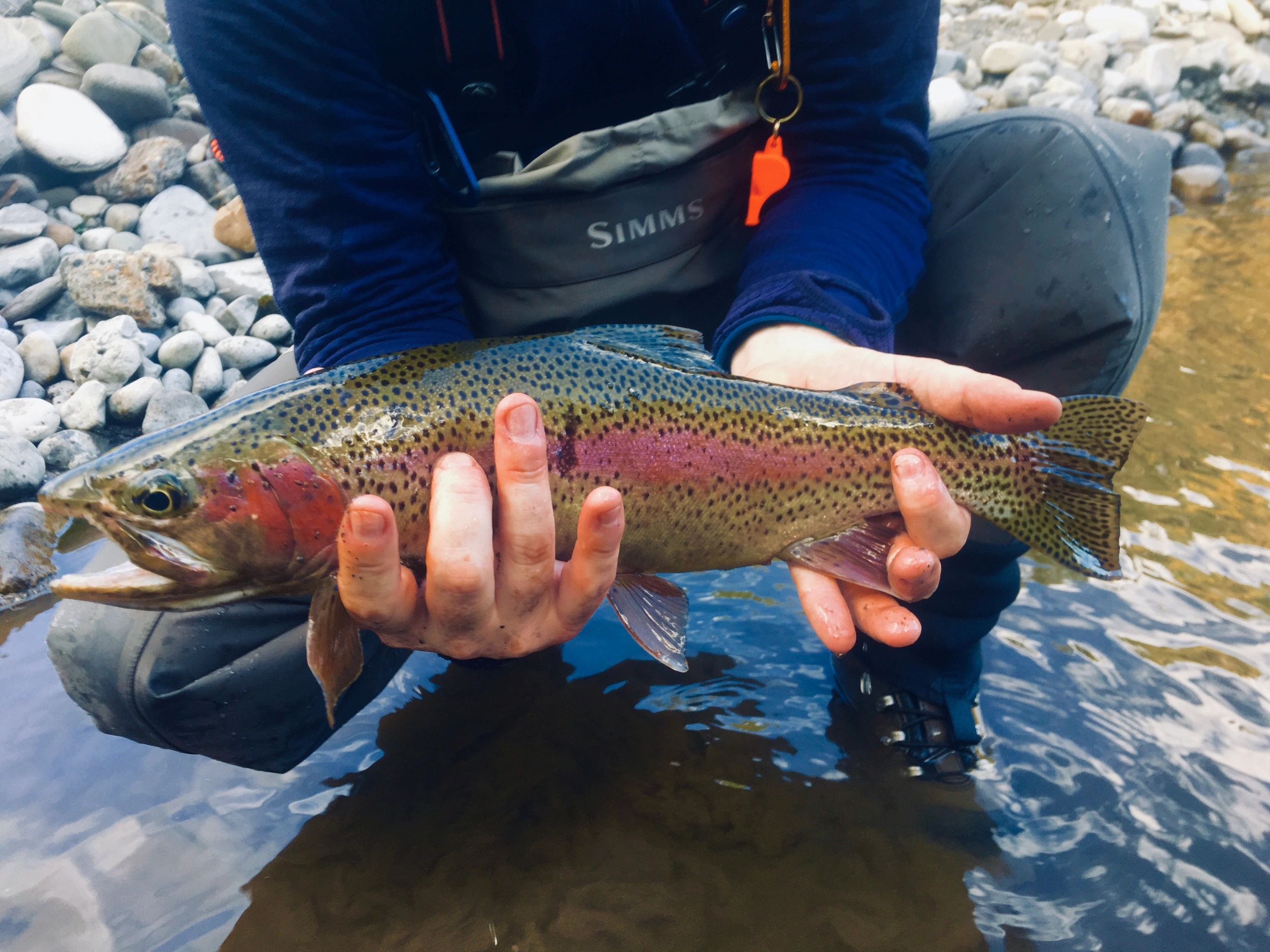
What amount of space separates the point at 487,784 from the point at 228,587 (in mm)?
949

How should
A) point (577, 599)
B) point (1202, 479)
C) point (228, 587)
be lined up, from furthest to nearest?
point (1202, 479), point (577, 599), point (228, 587)

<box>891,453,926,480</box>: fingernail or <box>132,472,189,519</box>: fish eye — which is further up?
<box>132,472,189,519</box>: fish eye

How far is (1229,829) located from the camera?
6.46 feet

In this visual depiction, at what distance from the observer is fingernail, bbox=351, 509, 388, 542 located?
4.32 ft

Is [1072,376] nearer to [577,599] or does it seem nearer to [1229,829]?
[1229,829]

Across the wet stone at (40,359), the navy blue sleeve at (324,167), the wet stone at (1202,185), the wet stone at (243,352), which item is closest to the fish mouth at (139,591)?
the navy blue sleeve at (324,167)

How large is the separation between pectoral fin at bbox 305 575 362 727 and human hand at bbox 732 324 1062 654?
3.21 feet

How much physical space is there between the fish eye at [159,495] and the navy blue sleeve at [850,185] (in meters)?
1.33

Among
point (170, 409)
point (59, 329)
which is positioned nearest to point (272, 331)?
point (170, 409)

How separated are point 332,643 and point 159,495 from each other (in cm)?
41

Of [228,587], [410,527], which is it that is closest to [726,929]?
[410,527]

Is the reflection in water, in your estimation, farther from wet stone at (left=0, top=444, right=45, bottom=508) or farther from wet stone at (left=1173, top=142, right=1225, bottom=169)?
wet stone at (left=1173, top=142, right=1225, bottom=169)

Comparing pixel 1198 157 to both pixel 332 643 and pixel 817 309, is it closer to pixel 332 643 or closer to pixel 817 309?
pixel 817 309

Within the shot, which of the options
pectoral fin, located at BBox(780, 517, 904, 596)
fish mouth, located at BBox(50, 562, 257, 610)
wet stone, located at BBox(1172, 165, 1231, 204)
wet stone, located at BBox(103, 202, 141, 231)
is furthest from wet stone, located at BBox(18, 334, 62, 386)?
wet stone, located at BBox(1172, 165, 1231, 204)
